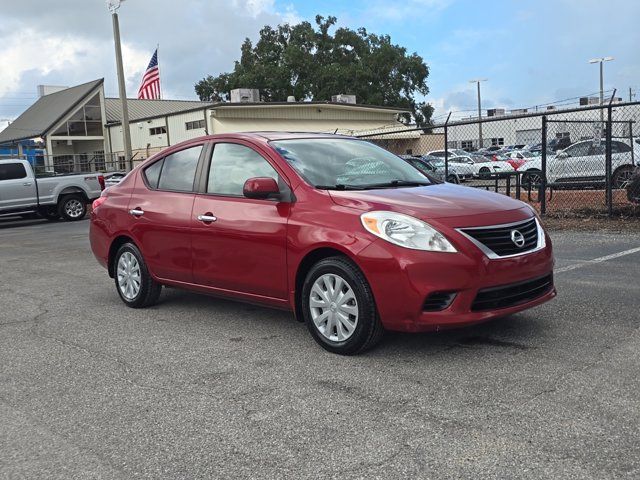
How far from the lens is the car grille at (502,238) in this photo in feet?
14.7

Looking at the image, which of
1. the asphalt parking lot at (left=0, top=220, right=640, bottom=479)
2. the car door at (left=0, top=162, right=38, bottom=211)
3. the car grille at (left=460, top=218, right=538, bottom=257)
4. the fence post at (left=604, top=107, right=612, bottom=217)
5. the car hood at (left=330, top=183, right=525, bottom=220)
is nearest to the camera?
the asphalt parking lot at (left=0, top=220, right=640, bottom=479)

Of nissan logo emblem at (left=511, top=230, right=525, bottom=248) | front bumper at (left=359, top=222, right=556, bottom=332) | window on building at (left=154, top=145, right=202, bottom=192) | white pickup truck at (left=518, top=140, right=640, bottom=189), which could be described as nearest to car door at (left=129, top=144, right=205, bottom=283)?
window on building at (left=154, top=145, right=202, bottom=192)

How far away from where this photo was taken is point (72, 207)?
19.4 m

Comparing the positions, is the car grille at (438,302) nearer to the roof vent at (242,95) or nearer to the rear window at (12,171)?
the rear window at (12,171)

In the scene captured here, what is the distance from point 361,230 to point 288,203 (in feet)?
2.52

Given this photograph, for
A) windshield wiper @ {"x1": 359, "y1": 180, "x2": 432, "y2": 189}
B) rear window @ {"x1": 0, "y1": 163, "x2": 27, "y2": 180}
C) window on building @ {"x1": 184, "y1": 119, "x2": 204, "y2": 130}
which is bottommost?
windshield wiper @ {"x1": 359, "y1": 180, "x2": 432, "y2": 189}

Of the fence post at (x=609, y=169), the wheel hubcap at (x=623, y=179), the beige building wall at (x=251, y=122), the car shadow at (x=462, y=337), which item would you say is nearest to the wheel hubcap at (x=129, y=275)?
the car shadow at (x=462, y=337)

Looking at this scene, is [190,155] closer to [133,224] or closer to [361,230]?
[133,224]

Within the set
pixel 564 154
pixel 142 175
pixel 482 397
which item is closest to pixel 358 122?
pixel 564 154

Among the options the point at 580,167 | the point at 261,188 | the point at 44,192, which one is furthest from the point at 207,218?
the point at 44,192

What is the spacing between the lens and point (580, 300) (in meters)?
6.12

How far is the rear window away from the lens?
60.4 ft

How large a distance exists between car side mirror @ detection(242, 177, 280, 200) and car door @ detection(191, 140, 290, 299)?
11cm

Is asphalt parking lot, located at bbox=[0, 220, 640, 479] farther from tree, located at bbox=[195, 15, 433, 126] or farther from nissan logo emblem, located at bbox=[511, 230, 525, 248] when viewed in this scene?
tree, located at bbox=[195, 15, 433, 126]
